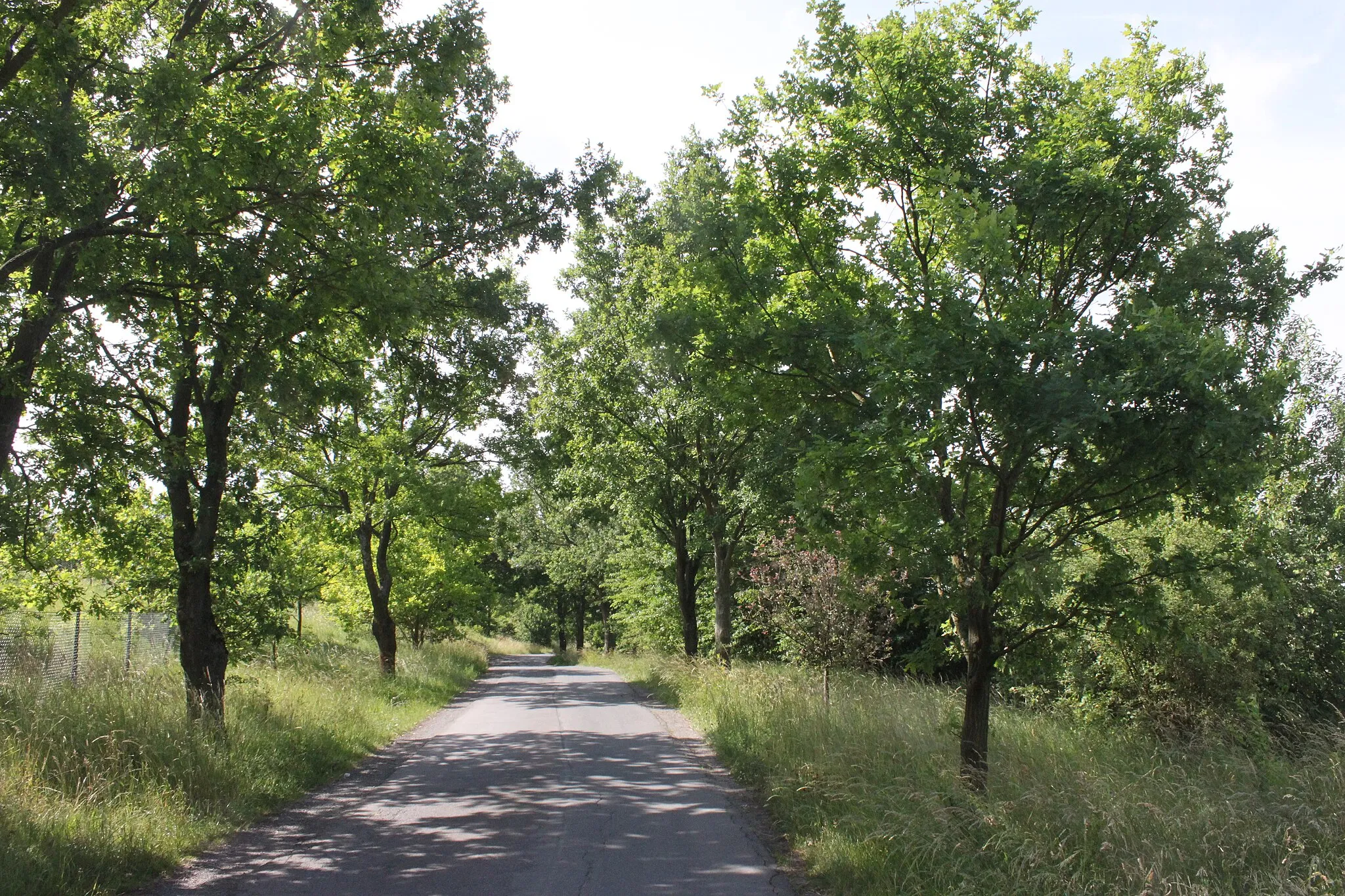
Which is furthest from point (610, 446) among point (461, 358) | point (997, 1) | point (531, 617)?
point (531, 617)

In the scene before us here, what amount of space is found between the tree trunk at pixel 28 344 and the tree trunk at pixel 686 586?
16909mm

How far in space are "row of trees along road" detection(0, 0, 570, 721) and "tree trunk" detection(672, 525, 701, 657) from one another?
13194 mm

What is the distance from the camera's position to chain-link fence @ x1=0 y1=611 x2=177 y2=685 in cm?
1164

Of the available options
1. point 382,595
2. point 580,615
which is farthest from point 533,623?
point 382,595

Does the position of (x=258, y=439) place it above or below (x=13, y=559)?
above

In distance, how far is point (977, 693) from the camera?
23.8 ft

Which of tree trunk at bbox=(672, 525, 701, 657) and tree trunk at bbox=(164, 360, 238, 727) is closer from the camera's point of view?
tree trunk at bbox=(164, 360, 238, 727)

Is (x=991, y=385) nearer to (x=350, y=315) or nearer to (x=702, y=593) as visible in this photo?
(x=350, y=315)

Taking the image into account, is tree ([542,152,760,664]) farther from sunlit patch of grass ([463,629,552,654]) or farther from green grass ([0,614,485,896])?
sunlit patch of grass ([463,629,552,654])

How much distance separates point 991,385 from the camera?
5676 millimetres

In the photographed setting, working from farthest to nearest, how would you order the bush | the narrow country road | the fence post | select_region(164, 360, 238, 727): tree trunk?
the bush < the fence post < select_region(164, 360, 238, 727): tree trunk < the narrow country road

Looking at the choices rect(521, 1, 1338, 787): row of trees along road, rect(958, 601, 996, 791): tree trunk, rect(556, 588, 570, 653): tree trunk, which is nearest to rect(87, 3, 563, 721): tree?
rect(521, 1, 1338, 787): row of trees along road

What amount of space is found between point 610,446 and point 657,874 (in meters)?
14.4

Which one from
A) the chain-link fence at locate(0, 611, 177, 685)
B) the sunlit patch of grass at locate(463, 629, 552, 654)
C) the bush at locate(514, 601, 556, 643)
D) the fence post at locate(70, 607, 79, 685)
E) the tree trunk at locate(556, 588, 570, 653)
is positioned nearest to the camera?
the chain-link fence at locate(0, 611, 177, 685)
